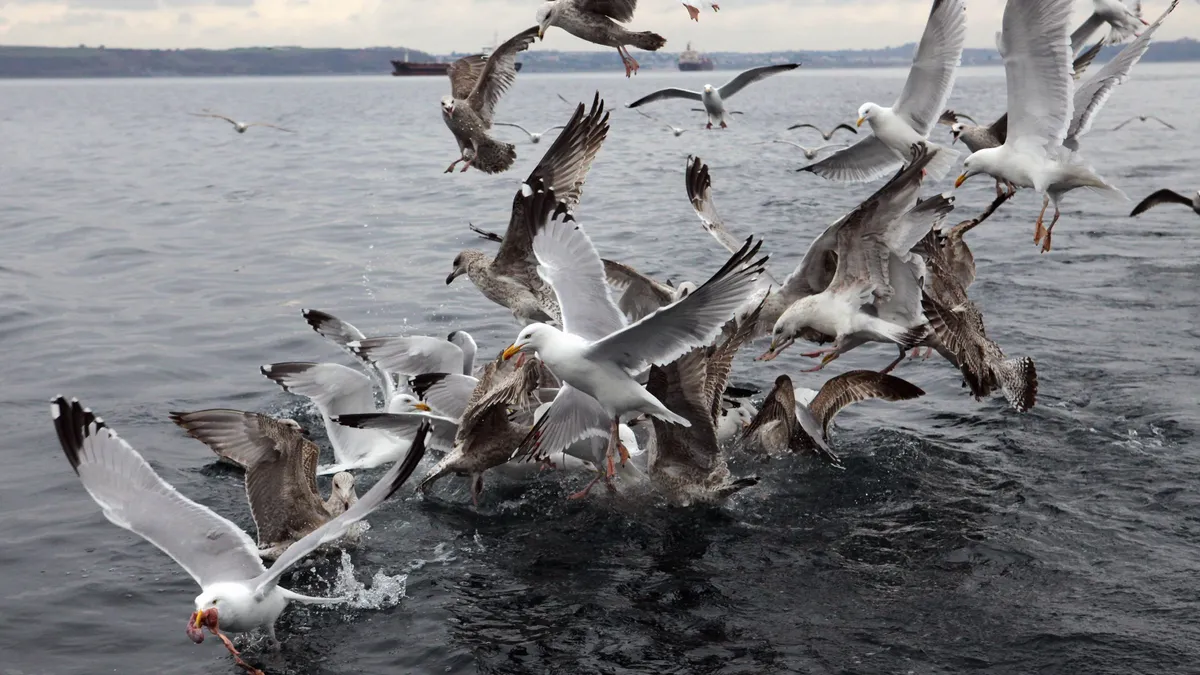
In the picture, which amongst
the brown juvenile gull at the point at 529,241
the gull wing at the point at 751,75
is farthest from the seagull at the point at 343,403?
the gull wing at the point at 751,75

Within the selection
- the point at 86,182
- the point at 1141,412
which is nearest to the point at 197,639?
the point at 1141,412

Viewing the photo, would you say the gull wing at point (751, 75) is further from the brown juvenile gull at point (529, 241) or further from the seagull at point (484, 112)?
the brown juvenile gull at point (529, 241)

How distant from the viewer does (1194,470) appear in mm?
8578

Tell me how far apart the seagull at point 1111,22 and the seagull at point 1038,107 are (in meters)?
3.90

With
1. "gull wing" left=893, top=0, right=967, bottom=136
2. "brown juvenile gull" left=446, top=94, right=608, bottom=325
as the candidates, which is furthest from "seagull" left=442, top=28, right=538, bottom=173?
"gull wing" left=893, top=0, right=967, bottom=136

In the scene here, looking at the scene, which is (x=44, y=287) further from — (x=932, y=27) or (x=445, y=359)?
(x=932, y=27)

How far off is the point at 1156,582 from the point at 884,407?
3857 mm

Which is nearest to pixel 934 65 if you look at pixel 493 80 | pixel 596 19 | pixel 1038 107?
pixel 1038 107

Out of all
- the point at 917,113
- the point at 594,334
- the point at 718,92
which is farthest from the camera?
the point at 718,92

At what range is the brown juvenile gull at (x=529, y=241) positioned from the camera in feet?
32.1

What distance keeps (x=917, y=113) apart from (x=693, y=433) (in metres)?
4.97

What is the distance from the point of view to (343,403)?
8.98 m

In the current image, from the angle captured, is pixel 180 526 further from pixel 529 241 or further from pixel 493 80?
pixel 493 80

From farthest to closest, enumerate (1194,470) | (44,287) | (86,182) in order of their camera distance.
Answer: (86,182), (44,287), (1194,470)
